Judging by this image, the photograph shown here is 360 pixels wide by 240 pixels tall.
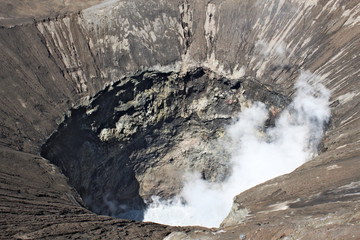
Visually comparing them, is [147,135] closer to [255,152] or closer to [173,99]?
[173,99]

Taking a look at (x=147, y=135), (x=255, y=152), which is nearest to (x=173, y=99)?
(x=147, y=135)

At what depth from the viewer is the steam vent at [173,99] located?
24359 millimetres

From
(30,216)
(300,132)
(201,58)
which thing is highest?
(201,58)

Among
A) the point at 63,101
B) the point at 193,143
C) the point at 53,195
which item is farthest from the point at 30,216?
the point at 193,143

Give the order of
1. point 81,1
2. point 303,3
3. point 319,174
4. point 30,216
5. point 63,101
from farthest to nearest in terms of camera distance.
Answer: point 81,1 → point 303,3 → point 63,101 → point 319,174 → point 30,216

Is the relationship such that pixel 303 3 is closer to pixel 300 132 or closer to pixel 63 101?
pixel 300 132

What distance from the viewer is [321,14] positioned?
27.5 meters

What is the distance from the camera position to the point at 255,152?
3077cm

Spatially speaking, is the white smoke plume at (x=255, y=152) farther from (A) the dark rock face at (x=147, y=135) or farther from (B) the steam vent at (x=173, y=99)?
(A) the dark rock face at (x=147, y=135)

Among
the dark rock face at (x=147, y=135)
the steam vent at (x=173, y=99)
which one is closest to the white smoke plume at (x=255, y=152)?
the steam vent at (x=173, y=99)

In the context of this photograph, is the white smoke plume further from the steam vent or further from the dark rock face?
the dark rock face

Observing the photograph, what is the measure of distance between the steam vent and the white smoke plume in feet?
0.32

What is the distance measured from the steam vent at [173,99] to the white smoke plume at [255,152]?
10 centimetres

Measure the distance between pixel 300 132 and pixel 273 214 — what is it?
12.2 metres
